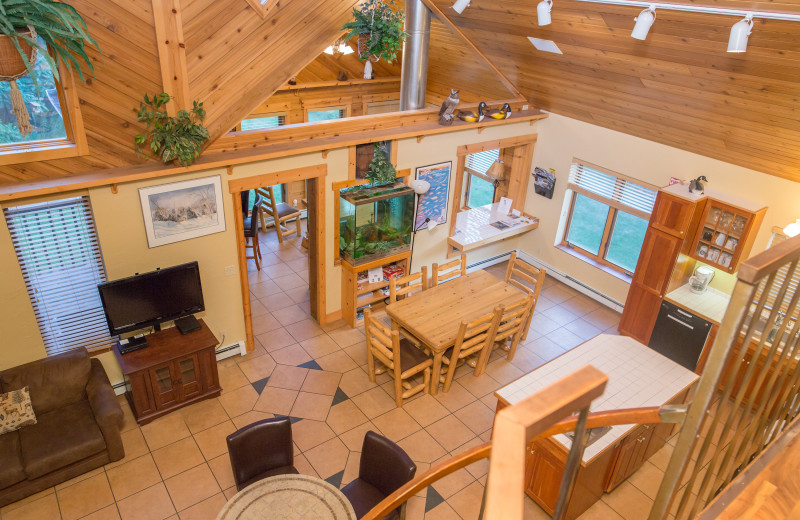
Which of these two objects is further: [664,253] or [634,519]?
[664,253]

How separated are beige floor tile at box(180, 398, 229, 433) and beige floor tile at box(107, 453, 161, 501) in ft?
1.81

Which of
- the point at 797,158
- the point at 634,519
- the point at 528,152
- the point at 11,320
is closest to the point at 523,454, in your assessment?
the point at 634,519

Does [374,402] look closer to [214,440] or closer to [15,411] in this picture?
[214,440]

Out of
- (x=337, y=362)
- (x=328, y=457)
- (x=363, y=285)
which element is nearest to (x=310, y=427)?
(x=328, y=457)

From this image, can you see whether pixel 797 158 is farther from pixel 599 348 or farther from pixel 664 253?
pixel 599 348

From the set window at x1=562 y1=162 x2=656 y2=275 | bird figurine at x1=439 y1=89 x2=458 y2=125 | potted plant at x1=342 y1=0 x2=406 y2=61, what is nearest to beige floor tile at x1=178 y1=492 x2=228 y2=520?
potted plant at x1=342 y1=0 x2=406 y2=61

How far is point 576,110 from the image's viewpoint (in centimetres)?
794

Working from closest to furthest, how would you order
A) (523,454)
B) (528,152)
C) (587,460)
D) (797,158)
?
1. (523,454)
2. (587,460)
3. (797,158)
4. (528,152)

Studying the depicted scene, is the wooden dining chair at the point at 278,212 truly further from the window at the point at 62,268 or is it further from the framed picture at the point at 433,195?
the window at the point at 62,268

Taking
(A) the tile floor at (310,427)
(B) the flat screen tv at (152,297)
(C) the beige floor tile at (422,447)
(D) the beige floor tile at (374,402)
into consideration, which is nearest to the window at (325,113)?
(A) the tile floor at (310,427)

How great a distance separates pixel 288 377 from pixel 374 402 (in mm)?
1114

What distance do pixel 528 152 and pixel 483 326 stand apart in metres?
3.63

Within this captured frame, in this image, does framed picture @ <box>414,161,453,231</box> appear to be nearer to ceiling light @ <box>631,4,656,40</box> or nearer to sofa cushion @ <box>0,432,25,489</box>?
ceiling light @ <box>631,4,656,40</box>

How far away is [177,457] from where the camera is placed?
18.2 feet
